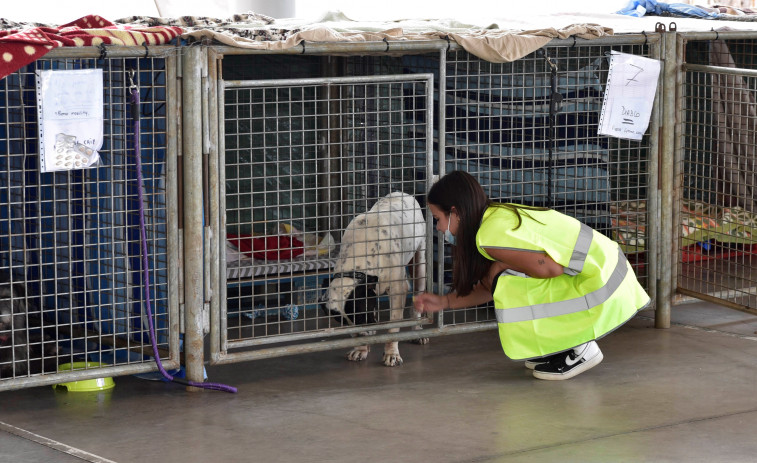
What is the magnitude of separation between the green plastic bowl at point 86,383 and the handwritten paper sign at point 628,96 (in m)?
2.57

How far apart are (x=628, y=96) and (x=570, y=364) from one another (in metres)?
1.40

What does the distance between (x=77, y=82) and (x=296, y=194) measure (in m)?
2.38

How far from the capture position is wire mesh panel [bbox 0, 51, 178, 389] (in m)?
4.14

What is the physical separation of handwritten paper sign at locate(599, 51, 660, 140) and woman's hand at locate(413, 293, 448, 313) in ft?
4.06

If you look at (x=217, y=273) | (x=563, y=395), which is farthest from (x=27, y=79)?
(x=563, y=395)

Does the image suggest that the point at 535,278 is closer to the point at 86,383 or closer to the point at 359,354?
the point at 359,354

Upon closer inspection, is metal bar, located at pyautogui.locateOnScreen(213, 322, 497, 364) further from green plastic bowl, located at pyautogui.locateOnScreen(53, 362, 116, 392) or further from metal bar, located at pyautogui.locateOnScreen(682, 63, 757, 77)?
metal bar, located at pyautogui.locateOnScreen(682, 63, 757, 77)

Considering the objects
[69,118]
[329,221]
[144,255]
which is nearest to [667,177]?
[329,221]

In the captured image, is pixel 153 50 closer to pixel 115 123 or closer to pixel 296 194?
pixel 115 123

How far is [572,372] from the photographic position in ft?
14.9

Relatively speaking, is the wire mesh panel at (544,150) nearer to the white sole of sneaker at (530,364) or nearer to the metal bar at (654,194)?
the metal bar at (654,194)

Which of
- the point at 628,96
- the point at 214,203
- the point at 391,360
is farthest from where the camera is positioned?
the point at 628,96

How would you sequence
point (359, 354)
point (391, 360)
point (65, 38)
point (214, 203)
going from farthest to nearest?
1. point (359, 354)
2. point (391, 360)
3. point (214, 203)
4. point (65, 38)

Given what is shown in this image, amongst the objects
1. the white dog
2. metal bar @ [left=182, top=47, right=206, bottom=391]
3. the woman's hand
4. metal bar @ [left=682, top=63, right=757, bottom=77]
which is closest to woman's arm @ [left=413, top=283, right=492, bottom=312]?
the woman's hand
